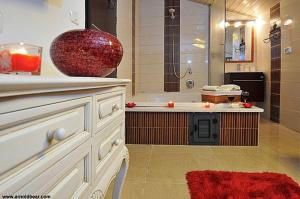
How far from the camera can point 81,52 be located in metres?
0.90

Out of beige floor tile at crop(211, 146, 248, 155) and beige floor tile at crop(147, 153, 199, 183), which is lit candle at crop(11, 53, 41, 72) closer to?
beige floor tile at crop(147, 153, 199, 183)

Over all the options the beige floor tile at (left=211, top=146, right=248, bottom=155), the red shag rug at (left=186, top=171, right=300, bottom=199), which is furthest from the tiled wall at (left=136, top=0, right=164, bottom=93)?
the red shag rug at (left=186, top=171, right=300, bottom=199)

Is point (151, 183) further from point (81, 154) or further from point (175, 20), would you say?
point (175, 20)

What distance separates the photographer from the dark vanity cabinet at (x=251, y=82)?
15.7 ft

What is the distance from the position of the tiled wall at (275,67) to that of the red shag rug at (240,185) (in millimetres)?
2827

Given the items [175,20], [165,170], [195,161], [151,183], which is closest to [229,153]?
[195,161]

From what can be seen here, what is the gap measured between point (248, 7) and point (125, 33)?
2.60 meters

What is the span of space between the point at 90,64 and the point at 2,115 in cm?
56

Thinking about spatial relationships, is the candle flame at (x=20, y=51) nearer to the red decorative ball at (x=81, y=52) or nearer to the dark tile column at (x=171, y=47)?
the red decorative ball at (x=81, y=52)

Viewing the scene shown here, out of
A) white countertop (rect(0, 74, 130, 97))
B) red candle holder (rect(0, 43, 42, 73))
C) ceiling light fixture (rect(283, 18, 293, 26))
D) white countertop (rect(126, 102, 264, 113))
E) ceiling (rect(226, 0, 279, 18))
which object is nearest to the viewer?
white countertop (rect(0, 74, 130, 97))

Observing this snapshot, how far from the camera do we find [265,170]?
7.08 ft

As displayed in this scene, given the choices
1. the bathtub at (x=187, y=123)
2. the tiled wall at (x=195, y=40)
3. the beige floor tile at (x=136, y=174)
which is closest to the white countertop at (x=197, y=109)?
the bathtub at (x=187, y=123)

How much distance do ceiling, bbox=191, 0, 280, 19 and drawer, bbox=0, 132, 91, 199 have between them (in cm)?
447

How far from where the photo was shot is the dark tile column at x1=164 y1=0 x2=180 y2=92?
500 centimetres
